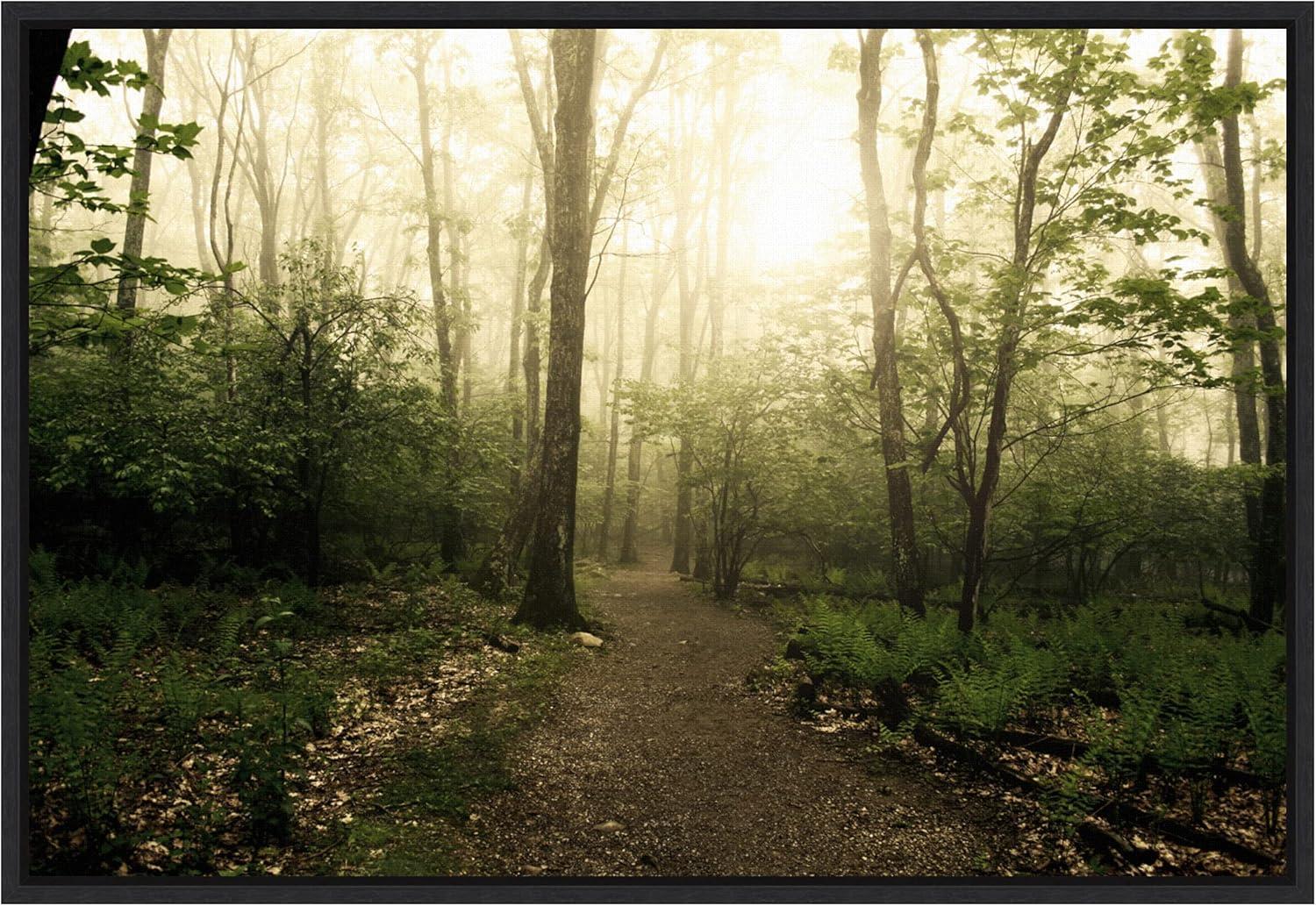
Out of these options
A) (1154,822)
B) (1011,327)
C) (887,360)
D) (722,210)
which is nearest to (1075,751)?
(1154,822)

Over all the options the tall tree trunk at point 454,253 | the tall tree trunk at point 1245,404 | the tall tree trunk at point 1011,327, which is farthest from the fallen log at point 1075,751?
the tall tree trunk at point 454,253

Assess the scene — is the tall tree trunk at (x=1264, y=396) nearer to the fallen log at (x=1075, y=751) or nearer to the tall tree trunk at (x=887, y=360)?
the tall tree trunk at (x=887, y=360)

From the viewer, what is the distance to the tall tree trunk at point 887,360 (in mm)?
7035

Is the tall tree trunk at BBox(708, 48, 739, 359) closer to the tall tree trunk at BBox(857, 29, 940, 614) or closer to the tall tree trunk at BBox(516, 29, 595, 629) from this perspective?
the tall tree trunk at BBox(857, 29, 940, 614)

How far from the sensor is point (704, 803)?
11.2 ft

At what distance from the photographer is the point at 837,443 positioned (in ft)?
32.5

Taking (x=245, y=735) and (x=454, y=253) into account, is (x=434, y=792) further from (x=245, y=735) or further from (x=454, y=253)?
(x=454, y=253)

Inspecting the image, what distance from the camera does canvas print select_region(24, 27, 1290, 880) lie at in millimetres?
2930

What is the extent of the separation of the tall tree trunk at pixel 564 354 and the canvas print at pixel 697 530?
2.3 inches

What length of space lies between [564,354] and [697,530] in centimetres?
693

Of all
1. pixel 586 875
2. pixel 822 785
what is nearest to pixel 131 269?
pixel 586 875

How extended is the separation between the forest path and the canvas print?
29 mm

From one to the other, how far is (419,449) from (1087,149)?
7.62m

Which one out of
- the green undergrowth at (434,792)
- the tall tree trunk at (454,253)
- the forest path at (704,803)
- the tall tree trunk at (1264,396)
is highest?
the tall tree trunk at (454,253)
